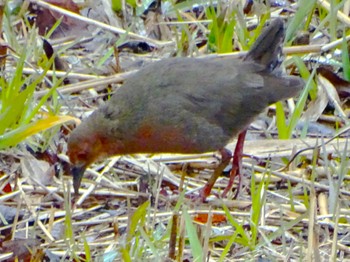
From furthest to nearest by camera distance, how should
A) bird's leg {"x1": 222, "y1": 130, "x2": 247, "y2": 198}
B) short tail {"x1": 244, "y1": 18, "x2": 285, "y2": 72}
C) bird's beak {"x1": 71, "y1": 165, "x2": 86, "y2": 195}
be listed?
short tail {"x1": 244, "y1": 18, "x2": 285, "y2": 72}, bird's leg {"x1": 222, "y1": 130, "x2": 247, "y2": 198}, bird's beak {"x1": 71, "y1": 165, "x2": 86, "y2": 195}

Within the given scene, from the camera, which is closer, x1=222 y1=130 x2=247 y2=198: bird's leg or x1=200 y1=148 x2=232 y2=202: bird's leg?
x1=200 y1=148 x2=232 y2=202: bird's leg

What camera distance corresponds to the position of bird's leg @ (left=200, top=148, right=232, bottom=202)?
476 centimetres

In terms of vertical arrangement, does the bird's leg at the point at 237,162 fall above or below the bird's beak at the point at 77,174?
below

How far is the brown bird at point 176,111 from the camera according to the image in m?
4.73

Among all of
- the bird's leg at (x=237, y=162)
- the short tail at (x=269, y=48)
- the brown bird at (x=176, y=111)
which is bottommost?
the bird's leg at (x=237, y=162)

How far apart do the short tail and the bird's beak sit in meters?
1.03

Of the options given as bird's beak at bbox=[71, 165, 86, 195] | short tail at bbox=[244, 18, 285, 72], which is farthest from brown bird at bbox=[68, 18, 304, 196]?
short tail at bbox=[244, 18, 285, 72]

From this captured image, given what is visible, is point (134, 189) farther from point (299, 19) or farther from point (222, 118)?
point (299, 19)

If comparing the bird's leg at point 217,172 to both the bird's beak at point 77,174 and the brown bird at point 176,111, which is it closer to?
the brown bird at point 176,111

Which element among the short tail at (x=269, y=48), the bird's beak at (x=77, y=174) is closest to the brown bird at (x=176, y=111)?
the bird's beak at (x=77, y=174)

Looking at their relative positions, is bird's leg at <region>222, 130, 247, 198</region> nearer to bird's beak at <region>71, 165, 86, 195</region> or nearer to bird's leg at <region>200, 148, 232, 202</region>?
bird's leg at <region>200, 148, 232, 202</region>

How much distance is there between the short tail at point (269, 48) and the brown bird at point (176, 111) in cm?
12

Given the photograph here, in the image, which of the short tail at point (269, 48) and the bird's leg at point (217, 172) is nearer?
the bird's leg at point (217, 172)

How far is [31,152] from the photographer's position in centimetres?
508
